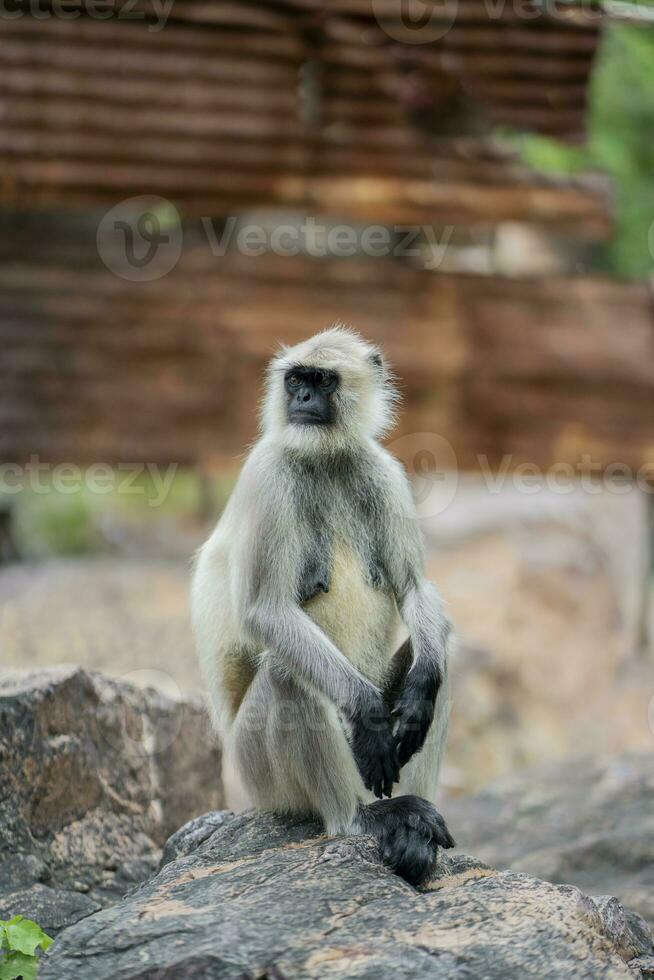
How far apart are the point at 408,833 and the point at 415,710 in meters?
0.32

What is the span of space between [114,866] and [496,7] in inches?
185

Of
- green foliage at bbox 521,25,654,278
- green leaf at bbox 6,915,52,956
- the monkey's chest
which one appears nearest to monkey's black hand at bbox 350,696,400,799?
the monkey's chest

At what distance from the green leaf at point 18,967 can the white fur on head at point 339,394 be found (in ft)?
4.95

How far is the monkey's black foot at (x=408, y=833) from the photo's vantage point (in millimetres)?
3201

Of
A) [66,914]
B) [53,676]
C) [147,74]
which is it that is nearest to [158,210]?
[147,74]

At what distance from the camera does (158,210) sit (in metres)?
6.98

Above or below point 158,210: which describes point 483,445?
below

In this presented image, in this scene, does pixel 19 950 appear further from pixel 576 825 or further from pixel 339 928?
pixel 576 825

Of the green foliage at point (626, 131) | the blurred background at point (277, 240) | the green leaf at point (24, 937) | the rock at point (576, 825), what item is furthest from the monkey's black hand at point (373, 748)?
the green foliage at point (626, 131)

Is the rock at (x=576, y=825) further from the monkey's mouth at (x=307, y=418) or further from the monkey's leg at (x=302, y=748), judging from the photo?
the monkey's mouth at (x=307, y=418)

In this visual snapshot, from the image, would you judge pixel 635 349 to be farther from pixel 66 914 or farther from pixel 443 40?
pixel 66 914

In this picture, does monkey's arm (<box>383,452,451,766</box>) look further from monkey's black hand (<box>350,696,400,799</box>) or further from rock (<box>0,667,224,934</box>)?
rock (<box>0,667,224,934</box>)

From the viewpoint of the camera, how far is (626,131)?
935 cm

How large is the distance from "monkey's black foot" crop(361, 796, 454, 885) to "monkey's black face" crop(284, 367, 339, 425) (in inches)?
42.6
